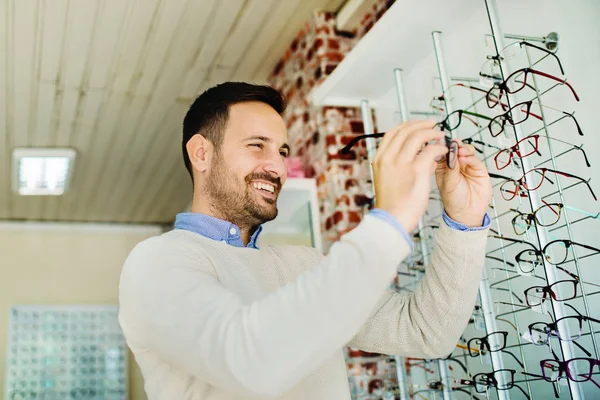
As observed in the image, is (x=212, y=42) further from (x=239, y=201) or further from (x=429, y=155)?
(x=429, y=155)

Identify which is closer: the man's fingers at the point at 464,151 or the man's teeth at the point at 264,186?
the man's fingers at the point at 464,151

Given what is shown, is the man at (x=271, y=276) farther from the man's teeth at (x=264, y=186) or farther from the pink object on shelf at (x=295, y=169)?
the pink object on shelf at (x=295, y=169)

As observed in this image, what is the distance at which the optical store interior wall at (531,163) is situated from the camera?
166 cm

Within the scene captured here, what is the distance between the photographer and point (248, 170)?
150 cm

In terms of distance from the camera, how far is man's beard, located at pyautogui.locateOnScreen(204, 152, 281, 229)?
149 centimetres

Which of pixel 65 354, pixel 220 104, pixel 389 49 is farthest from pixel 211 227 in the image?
pixel 65 354

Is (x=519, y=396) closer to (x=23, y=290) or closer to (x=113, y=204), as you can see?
(x=113, y=204)

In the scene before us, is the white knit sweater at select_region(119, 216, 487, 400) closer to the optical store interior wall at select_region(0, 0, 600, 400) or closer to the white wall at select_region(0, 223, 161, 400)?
the optical store interior wall at select_region(0, 0, 600, 400)

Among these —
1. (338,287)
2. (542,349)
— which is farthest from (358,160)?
(338,287)

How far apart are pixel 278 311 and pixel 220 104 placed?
854 mm

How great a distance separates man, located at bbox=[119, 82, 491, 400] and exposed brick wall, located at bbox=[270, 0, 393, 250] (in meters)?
1.08

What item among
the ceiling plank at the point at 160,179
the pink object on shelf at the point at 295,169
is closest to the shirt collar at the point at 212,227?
the pink object on shelf at the point at 295,169

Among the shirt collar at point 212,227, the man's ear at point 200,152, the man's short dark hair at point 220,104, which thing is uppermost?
the man's short dark hair at point 220,104

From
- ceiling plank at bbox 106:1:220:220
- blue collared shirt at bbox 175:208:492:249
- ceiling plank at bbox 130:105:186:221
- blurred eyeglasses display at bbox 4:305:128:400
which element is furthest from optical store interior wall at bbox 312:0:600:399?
blurred eyeglasses display at bbox 4:305:128:400
